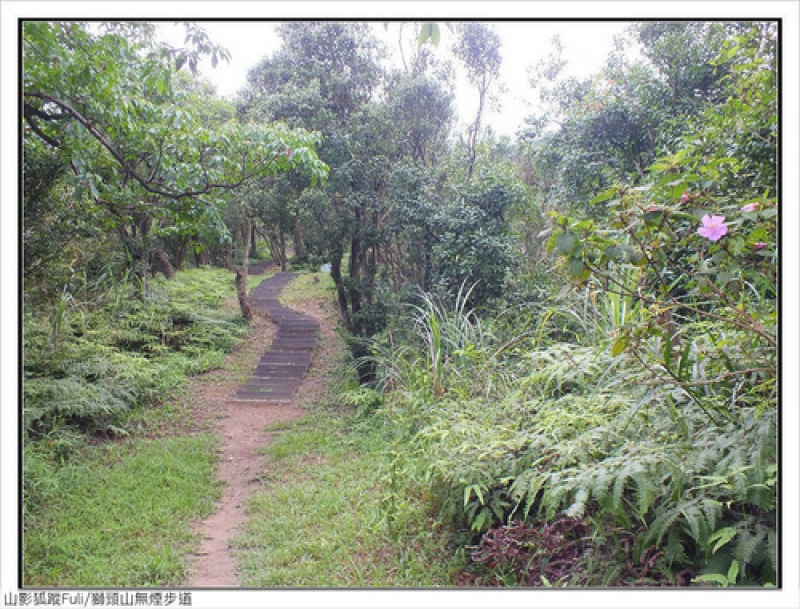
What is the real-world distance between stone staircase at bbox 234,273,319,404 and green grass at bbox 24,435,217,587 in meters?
1.67

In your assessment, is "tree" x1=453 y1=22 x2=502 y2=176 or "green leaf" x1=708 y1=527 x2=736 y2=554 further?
"tree" x1=453 y1=22 x2=502 y2=176

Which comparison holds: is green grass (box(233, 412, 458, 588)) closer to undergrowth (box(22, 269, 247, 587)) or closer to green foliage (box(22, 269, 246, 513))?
undergrowth (box(22, 269, 247, 587))

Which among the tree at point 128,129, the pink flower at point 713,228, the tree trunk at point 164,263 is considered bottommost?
the pink flower at point 713,228

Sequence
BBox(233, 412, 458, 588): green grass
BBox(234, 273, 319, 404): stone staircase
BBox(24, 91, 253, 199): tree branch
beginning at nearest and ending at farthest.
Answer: BBox(233, 412, 458, 588): green grass, BBox(24, 91, 253, 199): tree branch, BBox(234, 273, 319, 404): stone staircase

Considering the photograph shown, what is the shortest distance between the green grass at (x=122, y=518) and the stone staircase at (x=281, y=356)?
5.49 ft

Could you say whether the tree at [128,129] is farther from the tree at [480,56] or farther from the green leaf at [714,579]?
the green leaf at [714,579]

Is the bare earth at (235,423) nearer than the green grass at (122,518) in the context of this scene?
No

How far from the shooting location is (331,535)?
7.84ft

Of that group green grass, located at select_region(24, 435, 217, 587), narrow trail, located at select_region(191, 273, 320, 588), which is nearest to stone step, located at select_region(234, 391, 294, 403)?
narrow trail, located at select_region(191, 273, 320, 588)

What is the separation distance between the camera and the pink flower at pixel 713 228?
143 centimetres

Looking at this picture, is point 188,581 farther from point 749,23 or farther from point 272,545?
point 749,23

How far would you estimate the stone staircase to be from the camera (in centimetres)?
552

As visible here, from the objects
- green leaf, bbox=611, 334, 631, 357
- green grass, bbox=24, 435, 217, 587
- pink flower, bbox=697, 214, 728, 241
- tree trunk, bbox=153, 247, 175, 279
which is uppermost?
tree trunk, bbox=153, 247, 175, 279

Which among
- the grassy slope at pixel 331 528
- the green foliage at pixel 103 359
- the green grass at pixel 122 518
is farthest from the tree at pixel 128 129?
the grassy slope at pixel 331 528
